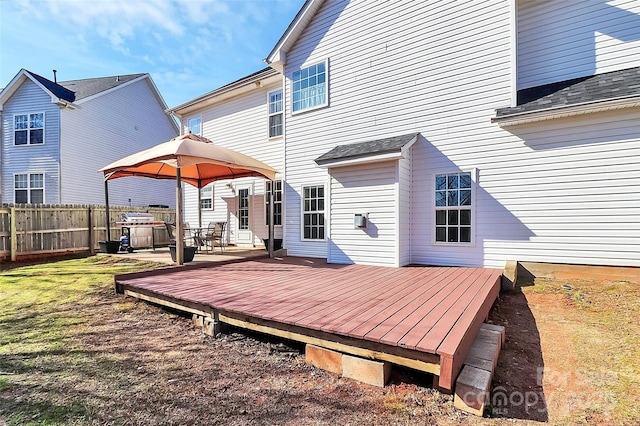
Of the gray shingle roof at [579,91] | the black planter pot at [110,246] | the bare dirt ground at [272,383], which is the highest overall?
the gray shingle roof at [579,91]

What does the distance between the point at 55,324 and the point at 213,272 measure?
98.3 inches

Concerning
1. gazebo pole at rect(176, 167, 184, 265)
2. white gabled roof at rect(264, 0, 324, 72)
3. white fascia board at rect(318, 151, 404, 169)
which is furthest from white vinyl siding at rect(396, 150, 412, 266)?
white gabled roof at rect(264, 0, 324, 72)

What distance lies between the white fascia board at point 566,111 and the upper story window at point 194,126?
10555 millimetres

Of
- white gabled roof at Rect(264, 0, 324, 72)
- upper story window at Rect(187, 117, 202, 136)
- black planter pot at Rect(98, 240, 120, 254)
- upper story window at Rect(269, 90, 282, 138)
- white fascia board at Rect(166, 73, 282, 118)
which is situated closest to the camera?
white gabled roof at Rect(264, 0, 324, 72)

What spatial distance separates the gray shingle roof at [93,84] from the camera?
15.6 metres

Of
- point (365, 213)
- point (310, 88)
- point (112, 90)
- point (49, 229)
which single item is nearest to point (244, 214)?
point (310, 88)

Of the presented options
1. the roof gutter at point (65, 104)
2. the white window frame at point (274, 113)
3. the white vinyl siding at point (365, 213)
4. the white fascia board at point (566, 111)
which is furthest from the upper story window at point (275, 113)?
the roof gutter at point (65, 104)

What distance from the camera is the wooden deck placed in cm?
255

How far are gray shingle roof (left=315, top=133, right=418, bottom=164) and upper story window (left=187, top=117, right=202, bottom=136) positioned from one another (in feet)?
23.2

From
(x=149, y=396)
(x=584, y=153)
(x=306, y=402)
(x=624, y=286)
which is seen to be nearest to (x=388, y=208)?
(x=584, y=153)

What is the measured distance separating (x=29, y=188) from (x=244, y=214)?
11315 millimetres

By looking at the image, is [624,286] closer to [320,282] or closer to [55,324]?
[320,282]

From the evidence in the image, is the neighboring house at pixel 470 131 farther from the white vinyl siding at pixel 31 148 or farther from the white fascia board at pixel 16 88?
the white vinyl siding at pixel 31 148

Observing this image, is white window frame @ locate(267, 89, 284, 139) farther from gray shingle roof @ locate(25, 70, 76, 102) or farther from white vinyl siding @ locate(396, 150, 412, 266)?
gray shingle roof @ locate(25, 70, 76, 102)
